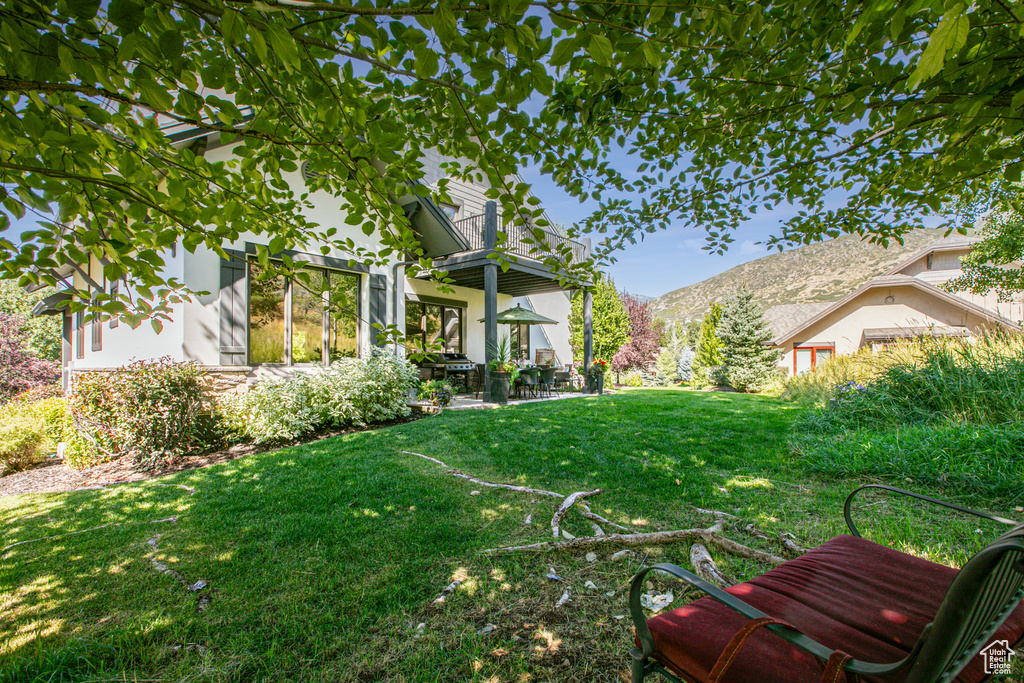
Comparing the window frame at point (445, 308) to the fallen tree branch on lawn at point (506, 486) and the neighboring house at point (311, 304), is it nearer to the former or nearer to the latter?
the neighboring house at point (311, 304)

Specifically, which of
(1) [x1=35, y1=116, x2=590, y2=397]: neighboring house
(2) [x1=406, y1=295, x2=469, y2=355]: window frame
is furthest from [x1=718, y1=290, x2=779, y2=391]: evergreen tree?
(2) [x1=406, y1=295, x2=469, y2=355]: window frame

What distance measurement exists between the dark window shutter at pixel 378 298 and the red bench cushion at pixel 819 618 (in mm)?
8877

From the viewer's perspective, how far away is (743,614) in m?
1.18

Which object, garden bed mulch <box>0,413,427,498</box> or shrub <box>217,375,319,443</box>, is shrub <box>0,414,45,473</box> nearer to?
garden bed mulch <box>0,413,427,498</box>

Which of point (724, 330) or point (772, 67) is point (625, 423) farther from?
point (724, 330)

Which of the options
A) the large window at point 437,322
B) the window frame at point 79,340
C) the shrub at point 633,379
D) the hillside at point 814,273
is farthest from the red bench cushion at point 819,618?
the hillside at point 814,273

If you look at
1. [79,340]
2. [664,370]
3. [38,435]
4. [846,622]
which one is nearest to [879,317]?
[664,370]

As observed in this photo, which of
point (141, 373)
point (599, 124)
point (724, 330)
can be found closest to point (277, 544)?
point (599, 124)

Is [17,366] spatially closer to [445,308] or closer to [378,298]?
[378,298]

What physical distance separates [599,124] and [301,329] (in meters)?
7.48

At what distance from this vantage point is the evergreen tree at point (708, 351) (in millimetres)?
19734

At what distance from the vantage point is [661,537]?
2938mm

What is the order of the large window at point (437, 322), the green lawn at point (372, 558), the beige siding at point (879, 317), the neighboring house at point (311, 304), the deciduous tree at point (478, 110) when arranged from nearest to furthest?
the deciduous tree at point (478, 110)
the green lawn at point (372, 558)
the neighboring house at point (311, 304)
the large window at point (437, 322)
the beige siding at point (879, 317)

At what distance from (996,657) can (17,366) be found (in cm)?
2304
